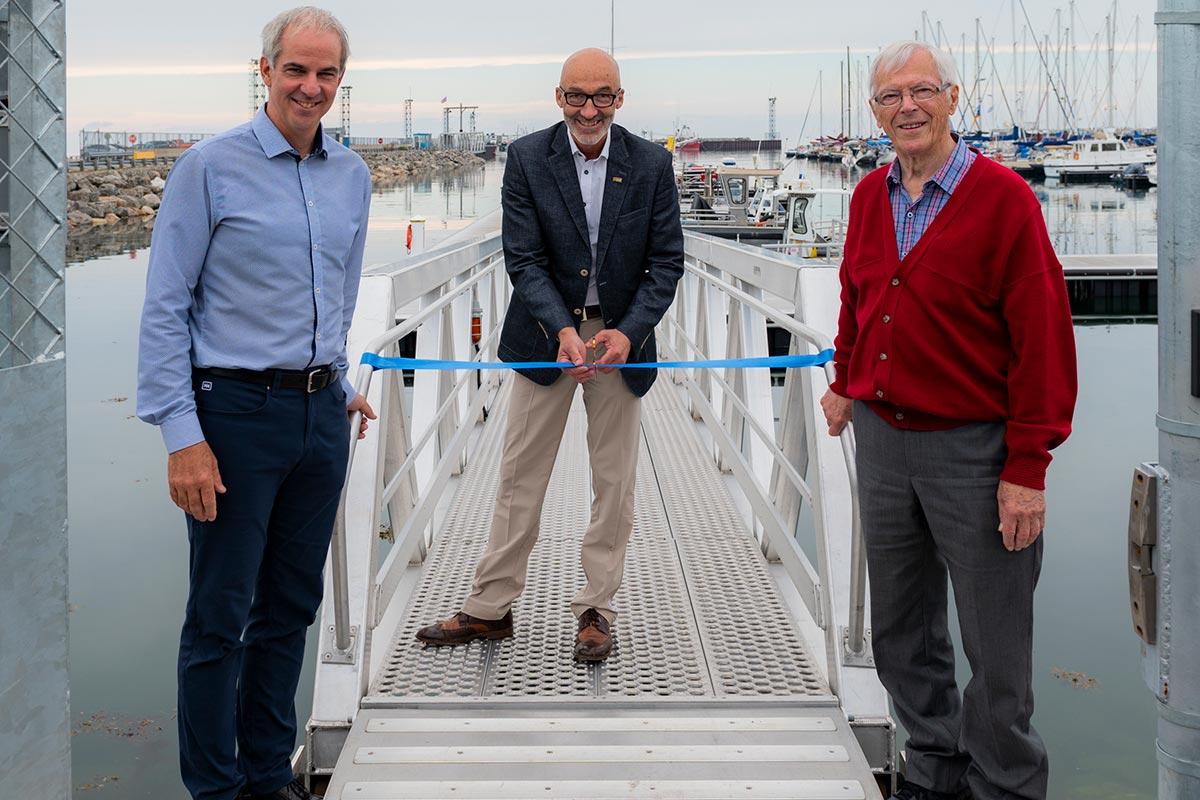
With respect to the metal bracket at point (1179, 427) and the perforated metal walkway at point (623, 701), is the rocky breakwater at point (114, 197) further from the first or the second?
the metal bracket at point (1179, 427)

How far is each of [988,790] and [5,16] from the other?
7.79 feet

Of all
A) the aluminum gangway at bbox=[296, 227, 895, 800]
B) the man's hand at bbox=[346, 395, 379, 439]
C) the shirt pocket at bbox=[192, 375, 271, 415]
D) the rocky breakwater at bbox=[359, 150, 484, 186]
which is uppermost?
the rocky breakwater at bbox=[359, 150, 484, 186]

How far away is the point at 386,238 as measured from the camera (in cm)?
4434

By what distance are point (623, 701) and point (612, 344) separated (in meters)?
1.01

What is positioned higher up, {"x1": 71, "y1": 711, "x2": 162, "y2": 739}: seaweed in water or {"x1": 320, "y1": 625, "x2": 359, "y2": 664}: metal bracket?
{"x1": 320, "y1": 625, "x2": 359, "y2": 664}: metal bracket

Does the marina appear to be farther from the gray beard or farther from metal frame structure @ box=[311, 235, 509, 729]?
the gray beard

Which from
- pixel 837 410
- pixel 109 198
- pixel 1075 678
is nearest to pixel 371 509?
pixel 837 410

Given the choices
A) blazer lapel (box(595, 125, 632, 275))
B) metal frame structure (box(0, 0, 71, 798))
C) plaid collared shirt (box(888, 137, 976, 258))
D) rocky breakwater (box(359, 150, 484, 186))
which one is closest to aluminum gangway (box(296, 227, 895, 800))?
blazer lapel (box(595, 125, 632, 275))

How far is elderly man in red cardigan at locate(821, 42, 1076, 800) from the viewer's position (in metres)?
2.38

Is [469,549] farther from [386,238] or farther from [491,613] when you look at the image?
[386,238]

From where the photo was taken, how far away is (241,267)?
2523 mm

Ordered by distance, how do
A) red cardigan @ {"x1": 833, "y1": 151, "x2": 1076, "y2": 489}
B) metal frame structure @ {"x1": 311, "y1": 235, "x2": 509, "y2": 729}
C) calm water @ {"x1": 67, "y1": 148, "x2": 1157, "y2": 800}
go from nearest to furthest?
red cardigan @ {"x1": 833, "y1": 151, "x2": 1076, "y2": 489}
metal frame structure @ {"x1": 311, "y1": 235, "x2": 509, "y2": 729}
calm water @ {"x1": 67, "y1": 148, "x2": 1157, "y2": 800}

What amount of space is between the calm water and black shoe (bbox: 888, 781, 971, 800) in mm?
4874

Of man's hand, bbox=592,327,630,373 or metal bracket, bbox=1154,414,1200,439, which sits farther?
man's hand, bbox=592,327,630,373
